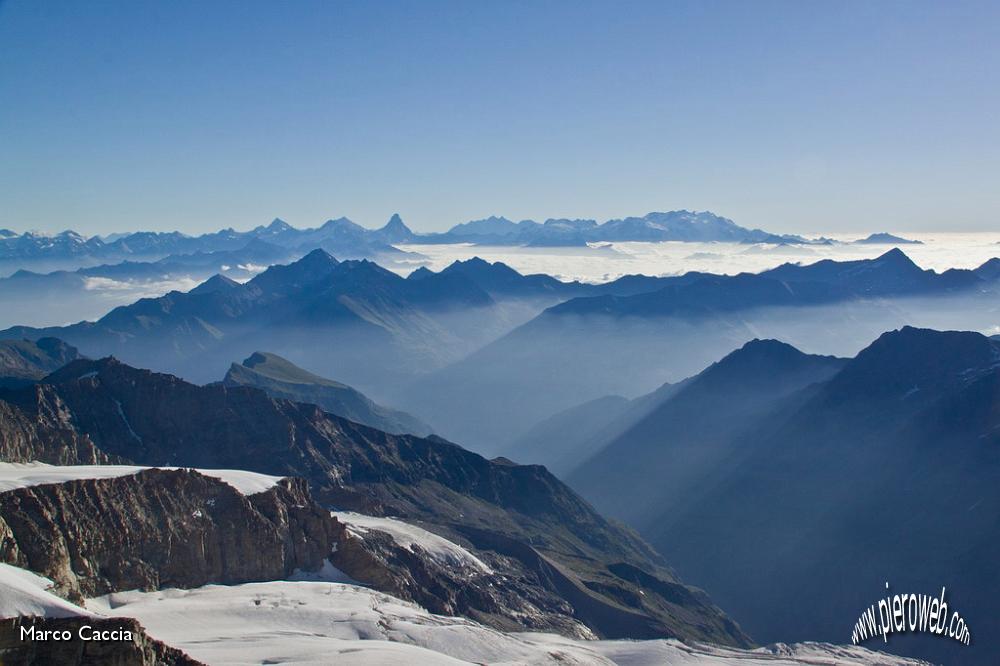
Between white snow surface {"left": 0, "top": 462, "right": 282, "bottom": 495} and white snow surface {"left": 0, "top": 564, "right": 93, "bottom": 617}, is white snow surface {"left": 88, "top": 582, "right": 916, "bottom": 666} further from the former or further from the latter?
white snow surface {"left": 0, "top": 564, "right": 93, "bottom": 617}

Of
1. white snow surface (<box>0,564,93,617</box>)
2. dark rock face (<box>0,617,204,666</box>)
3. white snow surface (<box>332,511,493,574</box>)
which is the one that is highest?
white snow surface (<box>0,564,93,617</box>)

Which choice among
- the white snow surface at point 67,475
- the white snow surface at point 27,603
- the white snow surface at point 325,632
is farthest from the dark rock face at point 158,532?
the white snow surface at point 27,603

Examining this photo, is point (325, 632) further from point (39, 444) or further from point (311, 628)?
point (39, 444)

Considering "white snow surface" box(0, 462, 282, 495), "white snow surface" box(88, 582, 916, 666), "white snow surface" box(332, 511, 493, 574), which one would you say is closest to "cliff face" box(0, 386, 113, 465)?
"white snow surface" box(0, 462, 282, 495)

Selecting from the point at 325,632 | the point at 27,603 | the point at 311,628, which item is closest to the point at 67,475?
the point at 311,628

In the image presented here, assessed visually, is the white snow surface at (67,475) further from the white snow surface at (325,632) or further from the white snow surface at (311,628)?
the white snow surface at (325,632)

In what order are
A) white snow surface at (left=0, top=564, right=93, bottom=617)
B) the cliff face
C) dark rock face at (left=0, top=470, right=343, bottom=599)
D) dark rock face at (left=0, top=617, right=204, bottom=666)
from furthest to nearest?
the cliff face → dark rock face at (left=0, top=470, right=343, bottom=599) → white snow surface at (left=0, top=564, right=93, bottom=617) → dark rock face at (left=0, top=617, right=204, bottom=666)

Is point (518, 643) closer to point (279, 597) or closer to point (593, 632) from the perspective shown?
point (279, 597)
